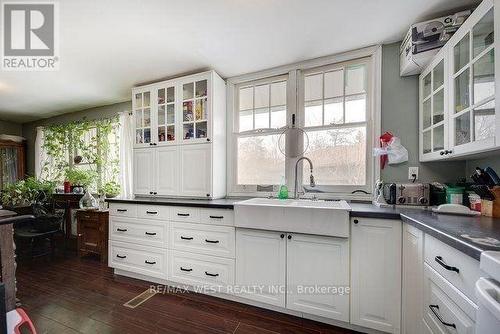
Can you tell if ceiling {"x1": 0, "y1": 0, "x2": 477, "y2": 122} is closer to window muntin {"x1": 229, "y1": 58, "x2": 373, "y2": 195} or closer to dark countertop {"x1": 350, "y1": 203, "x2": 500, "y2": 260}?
window muntin {"x1": 229, "y1": 58, "x2": 373, "y2": 195}

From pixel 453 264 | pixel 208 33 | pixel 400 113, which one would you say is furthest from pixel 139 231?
pixel 400 113

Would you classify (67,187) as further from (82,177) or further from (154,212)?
(154,212)

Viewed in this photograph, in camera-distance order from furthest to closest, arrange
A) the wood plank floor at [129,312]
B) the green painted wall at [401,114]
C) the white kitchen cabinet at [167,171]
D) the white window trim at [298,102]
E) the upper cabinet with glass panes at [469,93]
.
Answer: the white kitchen cabinet at [167,171], the white window trim at [298,102], the green painted wall at [401,114], the wood plank floor at [129,312], the upper cabinet with glass panes at [469,93]

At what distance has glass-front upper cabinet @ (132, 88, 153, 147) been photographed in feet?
9.28

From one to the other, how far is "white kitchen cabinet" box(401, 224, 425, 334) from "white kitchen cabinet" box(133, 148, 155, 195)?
265 cm

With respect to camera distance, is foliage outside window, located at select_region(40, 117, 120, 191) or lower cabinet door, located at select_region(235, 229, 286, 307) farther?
foliage outside window, located at select_region(40, 117, 120, 191)

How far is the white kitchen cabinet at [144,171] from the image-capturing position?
2750 mm

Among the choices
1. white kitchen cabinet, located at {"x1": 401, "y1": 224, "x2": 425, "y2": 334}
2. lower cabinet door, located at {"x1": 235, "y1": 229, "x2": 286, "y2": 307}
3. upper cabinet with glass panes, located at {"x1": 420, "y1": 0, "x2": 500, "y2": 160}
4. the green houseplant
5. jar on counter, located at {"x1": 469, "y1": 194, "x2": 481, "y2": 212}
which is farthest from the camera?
the green houseplant

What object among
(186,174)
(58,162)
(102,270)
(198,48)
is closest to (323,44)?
(198,48)

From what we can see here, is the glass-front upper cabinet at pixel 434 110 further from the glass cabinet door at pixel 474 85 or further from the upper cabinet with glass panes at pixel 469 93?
the glass cabinet door at pixel 474 85

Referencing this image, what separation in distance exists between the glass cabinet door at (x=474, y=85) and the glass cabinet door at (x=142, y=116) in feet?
9.89

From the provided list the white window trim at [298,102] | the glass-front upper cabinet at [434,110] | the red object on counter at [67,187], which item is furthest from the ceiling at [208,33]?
the red object on counter at [67,187]


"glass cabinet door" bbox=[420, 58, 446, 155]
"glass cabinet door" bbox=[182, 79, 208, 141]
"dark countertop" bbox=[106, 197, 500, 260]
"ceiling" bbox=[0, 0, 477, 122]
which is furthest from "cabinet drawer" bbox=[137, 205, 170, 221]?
"glass cabinet door" bbox=[420, 58, 446, 155]

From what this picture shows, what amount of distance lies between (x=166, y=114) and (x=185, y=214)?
133 cm
